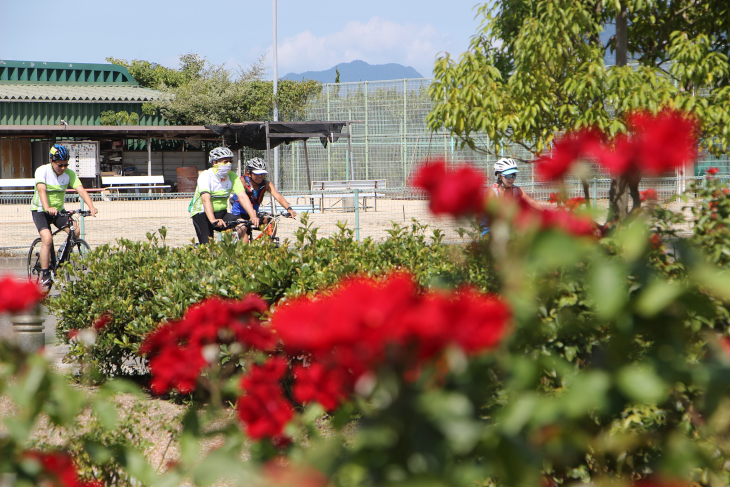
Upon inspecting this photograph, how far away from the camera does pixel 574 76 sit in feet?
19.4

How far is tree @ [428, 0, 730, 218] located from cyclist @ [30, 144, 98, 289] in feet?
17.1

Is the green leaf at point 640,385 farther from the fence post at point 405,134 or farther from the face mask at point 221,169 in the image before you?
the fence post at point 405,134

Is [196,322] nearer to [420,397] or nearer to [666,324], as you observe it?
[420,397]

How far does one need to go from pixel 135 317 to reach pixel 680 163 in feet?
13.5

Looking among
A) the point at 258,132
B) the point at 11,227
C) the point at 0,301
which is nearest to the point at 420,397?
the point at 0,301

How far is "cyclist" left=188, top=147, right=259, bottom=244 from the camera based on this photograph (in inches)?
339

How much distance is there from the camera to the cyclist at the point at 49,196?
941 centimetres

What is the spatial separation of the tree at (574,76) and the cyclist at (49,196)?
17.1ft

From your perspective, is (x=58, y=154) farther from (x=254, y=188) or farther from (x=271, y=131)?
(x=271, y=131)

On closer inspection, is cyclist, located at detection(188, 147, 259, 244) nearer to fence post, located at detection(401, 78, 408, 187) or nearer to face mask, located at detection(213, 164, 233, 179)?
face mask, located at detection(213, 164, 233, 179)

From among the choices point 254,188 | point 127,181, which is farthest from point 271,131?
point 254,188

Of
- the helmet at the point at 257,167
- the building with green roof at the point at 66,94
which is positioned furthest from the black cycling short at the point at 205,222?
the building with green roof at the point at 66,94

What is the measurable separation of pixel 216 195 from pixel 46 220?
2.55 metres

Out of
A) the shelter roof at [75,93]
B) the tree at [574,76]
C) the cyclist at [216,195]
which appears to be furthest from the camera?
the shelter roof at [75,93]
